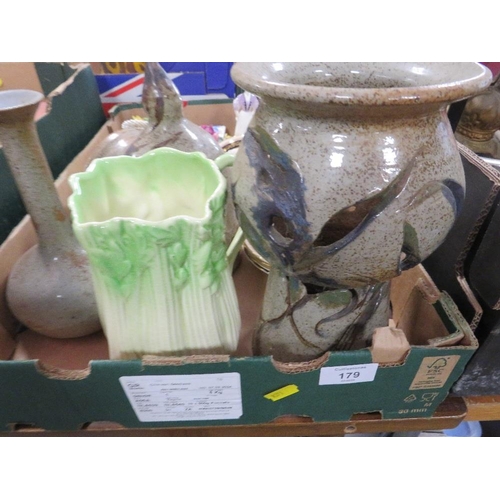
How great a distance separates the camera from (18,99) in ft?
Answer: 1.43

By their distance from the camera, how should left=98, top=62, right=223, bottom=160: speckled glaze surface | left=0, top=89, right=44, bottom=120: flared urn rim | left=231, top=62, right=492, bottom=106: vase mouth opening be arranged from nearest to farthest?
left=231, top=62, right=492, bottom=106: vase mouth opening, left=0, top=89, right=44, bottom=120: flared urn rim, left=98, top=62, right=223, bottom=160: speckled glaze surface

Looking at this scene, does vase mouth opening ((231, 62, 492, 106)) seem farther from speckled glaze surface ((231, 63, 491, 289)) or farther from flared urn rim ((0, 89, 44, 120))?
flared urn rim ((0, 89, 44, 120))

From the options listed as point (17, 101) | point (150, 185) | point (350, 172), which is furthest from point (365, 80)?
point (17, 101)

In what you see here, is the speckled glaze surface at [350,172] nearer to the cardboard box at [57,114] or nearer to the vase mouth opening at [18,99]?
the vase mouth opening at [18,99]

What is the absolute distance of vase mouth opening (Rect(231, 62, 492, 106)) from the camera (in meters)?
0.28

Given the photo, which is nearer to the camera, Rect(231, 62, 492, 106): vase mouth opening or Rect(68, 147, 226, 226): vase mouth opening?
Rect(231, 62, 492, 106): vase mouth opening

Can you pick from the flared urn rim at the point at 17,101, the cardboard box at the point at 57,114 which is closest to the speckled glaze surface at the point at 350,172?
the flared urn rim at the point at 17,101

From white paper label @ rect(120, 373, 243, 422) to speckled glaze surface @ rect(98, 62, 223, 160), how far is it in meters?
0.30

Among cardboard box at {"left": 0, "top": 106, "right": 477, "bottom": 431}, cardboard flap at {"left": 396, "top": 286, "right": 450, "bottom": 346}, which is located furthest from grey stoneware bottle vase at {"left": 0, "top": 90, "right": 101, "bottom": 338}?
cardboard flap at {"left": 396, "top": 286, "right": 450, "bottom": 346}

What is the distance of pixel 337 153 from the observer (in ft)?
1.02

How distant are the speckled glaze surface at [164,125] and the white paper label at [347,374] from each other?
326 millimetres

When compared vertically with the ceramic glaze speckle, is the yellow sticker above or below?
below

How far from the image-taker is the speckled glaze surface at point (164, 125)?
1.78ft

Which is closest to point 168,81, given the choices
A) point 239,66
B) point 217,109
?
point 239,66
